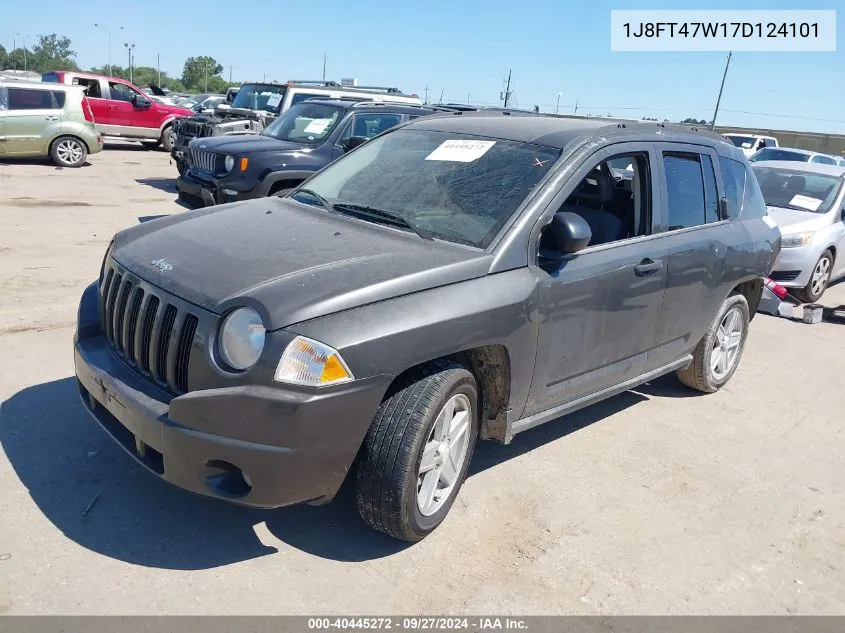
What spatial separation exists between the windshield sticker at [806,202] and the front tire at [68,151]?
13.9 m

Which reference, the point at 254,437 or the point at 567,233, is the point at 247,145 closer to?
the point at 567,233

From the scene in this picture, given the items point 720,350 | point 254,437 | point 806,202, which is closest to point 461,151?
point 254,437

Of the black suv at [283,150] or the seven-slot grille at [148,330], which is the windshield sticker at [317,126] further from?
the seven-slot grille at [148,330]

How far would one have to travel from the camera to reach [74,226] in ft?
31.3

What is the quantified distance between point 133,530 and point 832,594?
10.3 feet

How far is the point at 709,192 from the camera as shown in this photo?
510 cm

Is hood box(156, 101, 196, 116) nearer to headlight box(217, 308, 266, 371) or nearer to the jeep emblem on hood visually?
the jeep emblem on hood

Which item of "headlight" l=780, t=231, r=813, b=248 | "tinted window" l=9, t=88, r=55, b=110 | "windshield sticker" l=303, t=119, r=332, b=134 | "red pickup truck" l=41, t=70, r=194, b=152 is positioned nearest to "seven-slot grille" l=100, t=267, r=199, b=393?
"windshield sticker" l=303, t=119, r=332, b=134

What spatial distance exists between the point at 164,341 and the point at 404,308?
39.9 inches

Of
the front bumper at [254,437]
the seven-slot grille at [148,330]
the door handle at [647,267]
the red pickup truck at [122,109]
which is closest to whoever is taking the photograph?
the front bumper at [254,437]

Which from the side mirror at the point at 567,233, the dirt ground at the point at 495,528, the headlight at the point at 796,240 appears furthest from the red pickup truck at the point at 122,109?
the side mirror at the point at 567,233

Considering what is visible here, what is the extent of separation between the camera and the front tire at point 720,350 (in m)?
5.43

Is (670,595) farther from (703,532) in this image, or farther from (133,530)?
(133,530)

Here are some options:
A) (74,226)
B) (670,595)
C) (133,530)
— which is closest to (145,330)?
(133,530)
